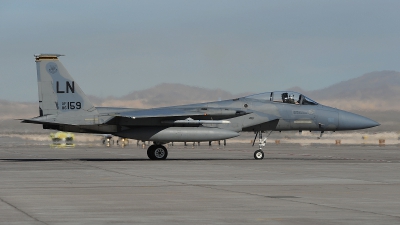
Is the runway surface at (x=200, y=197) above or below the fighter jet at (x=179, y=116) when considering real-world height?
below

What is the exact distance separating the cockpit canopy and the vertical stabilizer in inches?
316

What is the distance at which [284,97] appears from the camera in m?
30.9

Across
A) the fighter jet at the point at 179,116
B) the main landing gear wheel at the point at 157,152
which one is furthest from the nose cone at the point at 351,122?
the main landing gear wheel at the point at 157,152

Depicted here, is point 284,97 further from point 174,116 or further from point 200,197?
point 200,197

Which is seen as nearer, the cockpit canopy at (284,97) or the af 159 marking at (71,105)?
the af 159 marking at (71,105)

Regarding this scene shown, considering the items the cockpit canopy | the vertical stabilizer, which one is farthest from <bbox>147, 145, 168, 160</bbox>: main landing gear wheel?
the cockpit canopy

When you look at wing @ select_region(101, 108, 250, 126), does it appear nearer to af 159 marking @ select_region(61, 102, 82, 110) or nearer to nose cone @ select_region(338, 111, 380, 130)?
af 159 marking @ select_region(61, 102, 82, 110)

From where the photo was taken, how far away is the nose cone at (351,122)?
3114cm

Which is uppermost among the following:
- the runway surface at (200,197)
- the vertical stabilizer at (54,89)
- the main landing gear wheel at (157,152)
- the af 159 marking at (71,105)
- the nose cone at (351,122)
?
the vertical stabilizer at (54,89)

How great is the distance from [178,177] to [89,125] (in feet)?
34.3

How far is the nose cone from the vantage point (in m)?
31.1

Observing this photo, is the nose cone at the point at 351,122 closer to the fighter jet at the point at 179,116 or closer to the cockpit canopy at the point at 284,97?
the fighter jet at the point at 179,116

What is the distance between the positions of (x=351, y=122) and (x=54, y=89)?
44.8 ft

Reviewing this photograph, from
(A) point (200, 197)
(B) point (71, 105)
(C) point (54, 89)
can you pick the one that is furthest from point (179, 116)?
(A) point (200, 197)
